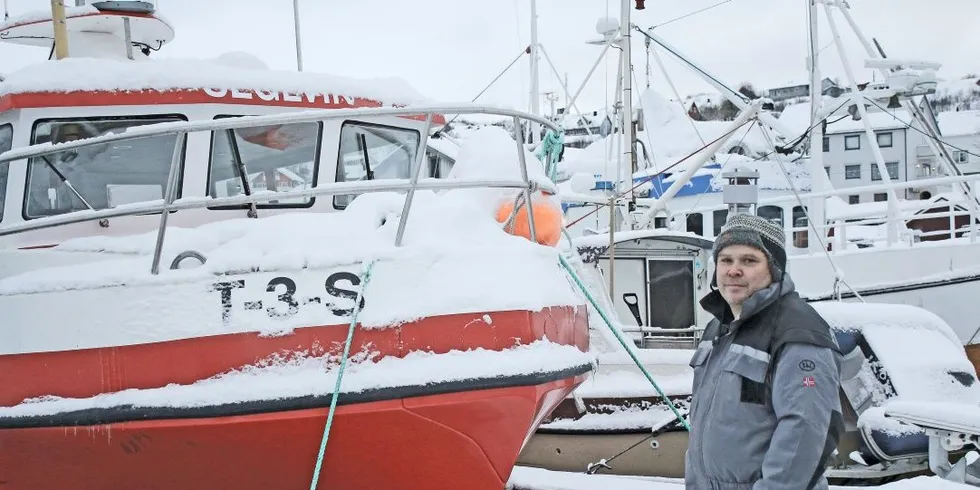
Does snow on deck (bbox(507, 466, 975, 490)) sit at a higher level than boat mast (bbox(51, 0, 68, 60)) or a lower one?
lower

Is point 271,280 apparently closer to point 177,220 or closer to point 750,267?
point 177,220

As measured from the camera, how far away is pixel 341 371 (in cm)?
318

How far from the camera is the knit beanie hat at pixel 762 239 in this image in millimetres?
2574

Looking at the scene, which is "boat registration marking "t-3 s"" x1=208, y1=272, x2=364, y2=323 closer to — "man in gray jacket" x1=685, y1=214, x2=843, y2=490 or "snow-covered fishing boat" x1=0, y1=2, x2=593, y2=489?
"snow-covered fishing boat" x1=0, y1=2, x2=593, y2=489

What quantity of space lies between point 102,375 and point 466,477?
161 centimetres

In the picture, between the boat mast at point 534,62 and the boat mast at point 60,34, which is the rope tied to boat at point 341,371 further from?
the boat mast at point 534,62

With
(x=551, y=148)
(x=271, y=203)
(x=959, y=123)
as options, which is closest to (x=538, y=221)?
(x=551, y=148)

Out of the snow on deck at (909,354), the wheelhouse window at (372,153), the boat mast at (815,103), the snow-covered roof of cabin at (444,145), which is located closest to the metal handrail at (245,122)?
the wheelhouse window at (372,153)

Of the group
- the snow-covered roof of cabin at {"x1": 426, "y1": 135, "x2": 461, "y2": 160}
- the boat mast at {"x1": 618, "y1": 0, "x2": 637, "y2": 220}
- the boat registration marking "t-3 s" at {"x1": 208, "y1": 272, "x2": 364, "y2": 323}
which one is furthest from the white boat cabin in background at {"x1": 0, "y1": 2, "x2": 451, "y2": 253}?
the boat mast at {"x1": 618, "y1": 0, "x2": 637, "y2": 220}

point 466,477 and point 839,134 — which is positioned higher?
point 839,134

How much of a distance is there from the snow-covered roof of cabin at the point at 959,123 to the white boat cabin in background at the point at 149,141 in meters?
47.8

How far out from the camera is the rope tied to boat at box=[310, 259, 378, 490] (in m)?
3.16

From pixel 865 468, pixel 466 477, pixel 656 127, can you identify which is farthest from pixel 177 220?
pixel 656 127

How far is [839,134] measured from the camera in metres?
40.8
